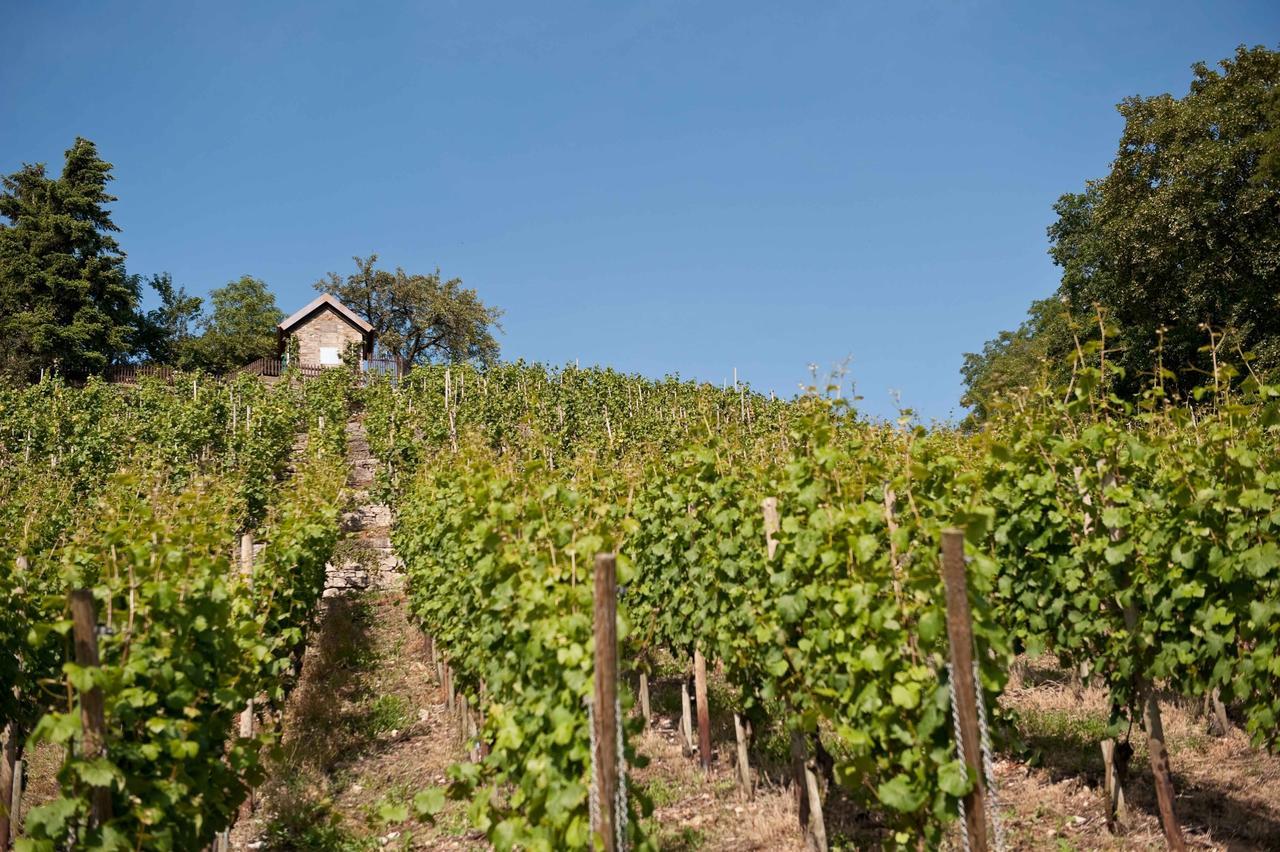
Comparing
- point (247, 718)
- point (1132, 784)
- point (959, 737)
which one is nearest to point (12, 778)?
point (247, 718)

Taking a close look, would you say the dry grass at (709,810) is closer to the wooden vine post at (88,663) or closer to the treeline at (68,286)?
the wooden vine post at (88,663)

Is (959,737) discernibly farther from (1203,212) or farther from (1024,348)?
(1024,348)

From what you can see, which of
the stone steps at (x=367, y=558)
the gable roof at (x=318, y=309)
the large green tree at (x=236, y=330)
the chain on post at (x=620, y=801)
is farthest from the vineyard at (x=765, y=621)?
the large green tree at (x=236, y=330)

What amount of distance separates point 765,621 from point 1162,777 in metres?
2.53

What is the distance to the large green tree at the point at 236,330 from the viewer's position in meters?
48.7

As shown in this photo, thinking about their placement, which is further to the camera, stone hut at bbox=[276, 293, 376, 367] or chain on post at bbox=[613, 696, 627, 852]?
stone hut at bbox=[276, 293, 376, 367]

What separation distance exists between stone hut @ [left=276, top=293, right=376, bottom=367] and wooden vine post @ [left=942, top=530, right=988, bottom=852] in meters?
36.7

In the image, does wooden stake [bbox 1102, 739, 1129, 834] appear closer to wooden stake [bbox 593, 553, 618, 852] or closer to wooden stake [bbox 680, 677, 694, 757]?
wooden stake [bbox 680, 677, 694, 757]

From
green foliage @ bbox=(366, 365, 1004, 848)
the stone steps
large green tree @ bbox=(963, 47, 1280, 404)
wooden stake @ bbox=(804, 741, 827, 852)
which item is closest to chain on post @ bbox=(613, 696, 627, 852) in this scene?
green foliage @ bbox=(366, 365, 1004, 848)

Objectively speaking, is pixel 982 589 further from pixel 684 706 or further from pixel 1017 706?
Result: pixel 1017 706

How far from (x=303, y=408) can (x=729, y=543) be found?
75.3 ft

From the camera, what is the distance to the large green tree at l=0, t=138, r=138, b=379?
35.0 m

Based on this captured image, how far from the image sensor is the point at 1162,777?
5.21m

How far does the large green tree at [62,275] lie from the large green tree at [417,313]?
1292 cm
